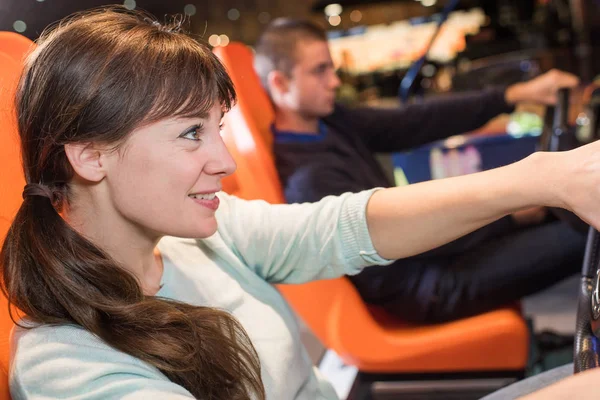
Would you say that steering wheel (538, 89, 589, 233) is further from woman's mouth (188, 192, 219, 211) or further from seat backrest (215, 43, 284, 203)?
woman's mouth (188, 192, 219, 211)

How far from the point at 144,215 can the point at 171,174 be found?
63mm

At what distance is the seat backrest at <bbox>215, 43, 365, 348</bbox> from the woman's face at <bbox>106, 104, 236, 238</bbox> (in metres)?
0.68

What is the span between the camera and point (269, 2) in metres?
7.20

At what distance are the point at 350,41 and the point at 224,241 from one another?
5806mm

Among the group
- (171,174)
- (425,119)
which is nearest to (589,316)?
(171,174)

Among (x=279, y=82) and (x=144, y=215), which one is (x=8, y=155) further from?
(x=279, y=82)

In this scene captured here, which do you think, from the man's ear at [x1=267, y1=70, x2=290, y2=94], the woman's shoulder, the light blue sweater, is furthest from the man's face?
the woman's shoulder

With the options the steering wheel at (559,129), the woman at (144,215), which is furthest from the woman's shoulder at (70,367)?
the steering wheel at (559,129)

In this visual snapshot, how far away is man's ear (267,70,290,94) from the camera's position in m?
1.89

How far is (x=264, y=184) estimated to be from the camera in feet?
5.15

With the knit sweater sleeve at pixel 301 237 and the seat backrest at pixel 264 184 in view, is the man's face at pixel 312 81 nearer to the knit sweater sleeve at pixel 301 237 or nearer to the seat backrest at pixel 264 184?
the seat backrest at pixel 264 184

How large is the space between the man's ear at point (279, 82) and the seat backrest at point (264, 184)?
122 millimetres

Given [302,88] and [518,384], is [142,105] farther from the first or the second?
[302,88]

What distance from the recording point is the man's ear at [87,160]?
818 millimetres
